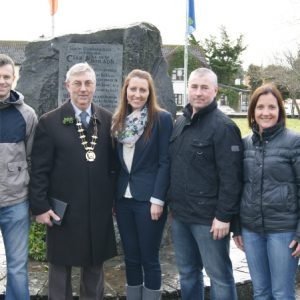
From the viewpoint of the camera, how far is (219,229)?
3438mm

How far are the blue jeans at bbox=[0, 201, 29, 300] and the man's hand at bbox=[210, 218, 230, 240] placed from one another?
1380 millimetres

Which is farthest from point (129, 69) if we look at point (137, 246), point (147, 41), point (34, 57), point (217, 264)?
point (217, 264)

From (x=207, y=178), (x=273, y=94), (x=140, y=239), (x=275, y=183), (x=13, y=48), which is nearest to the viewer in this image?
(x=275, y=183)

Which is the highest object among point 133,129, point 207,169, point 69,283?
point 133,129

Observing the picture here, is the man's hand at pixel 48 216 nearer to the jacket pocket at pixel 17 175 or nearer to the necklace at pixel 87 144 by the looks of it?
the jacket pocket at pixel 17 175

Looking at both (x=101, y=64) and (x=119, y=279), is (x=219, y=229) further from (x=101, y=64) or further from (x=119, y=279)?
(x=101, y=64)

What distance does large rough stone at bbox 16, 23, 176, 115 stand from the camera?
575cm

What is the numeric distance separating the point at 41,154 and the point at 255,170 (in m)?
1.54

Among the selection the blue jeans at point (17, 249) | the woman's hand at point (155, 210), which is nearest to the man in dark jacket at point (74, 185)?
the blue jeans at point (17, 249)

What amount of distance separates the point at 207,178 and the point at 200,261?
0.73 metres

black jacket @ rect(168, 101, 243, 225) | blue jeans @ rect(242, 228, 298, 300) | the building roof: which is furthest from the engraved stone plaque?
the building roof

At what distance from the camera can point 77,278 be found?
4.66m

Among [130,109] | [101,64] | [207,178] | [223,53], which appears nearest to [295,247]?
[207,178]

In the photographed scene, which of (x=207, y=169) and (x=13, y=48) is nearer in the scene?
(x=207, y=169)
